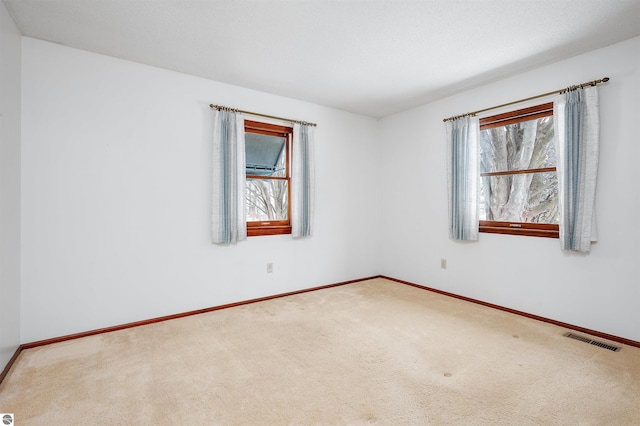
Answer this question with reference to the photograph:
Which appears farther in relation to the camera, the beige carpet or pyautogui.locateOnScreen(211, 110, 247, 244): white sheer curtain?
pyautogui.locateOnScreen(211, 110, 247, 244): white sheer curtain

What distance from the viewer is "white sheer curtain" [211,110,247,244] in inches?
131

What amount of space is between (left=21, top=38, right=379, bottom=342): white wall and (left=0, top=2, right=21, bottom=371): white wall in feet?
0.40

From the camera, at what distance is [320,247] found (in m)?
4.29

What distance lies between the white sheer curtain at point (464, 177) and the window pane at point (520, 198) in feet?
0.61

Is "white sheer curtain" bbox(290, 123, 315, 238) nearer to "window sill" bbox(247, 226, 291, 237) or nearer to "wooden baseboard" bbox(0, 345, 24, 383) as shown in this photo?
"window sill" bbox(247, 226, 291, 237)

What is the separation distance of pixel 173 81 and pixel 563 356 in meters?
4.24

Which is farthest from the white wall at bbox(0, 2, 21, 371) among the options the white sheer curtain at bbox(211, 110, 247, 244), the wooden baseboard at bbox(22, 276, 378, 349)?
the white sheer curtain at bbox(211, 110, 247, 244)

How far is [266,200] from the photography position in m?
3.95

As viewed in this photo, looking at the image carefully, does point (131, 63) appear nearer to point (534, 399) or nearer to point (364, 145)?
point (364, 145)

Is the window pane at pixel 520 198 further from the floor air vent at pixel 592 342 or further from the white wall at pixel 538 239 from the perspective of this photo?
the floor air vent at pixel 592 342

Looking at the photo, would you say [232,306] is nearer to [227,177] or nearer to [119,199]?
[227,177]

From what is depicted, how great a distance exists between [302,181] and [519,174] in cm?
249

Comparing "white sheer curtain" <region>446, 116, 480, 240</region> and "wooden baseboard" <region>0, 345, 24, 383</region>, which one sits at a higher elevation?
"white sheer curtain" <region>446, 116, 480, 240</region>

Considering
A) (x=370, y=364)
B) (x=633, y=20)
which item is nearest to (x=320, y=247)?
(x=370, y=364)
